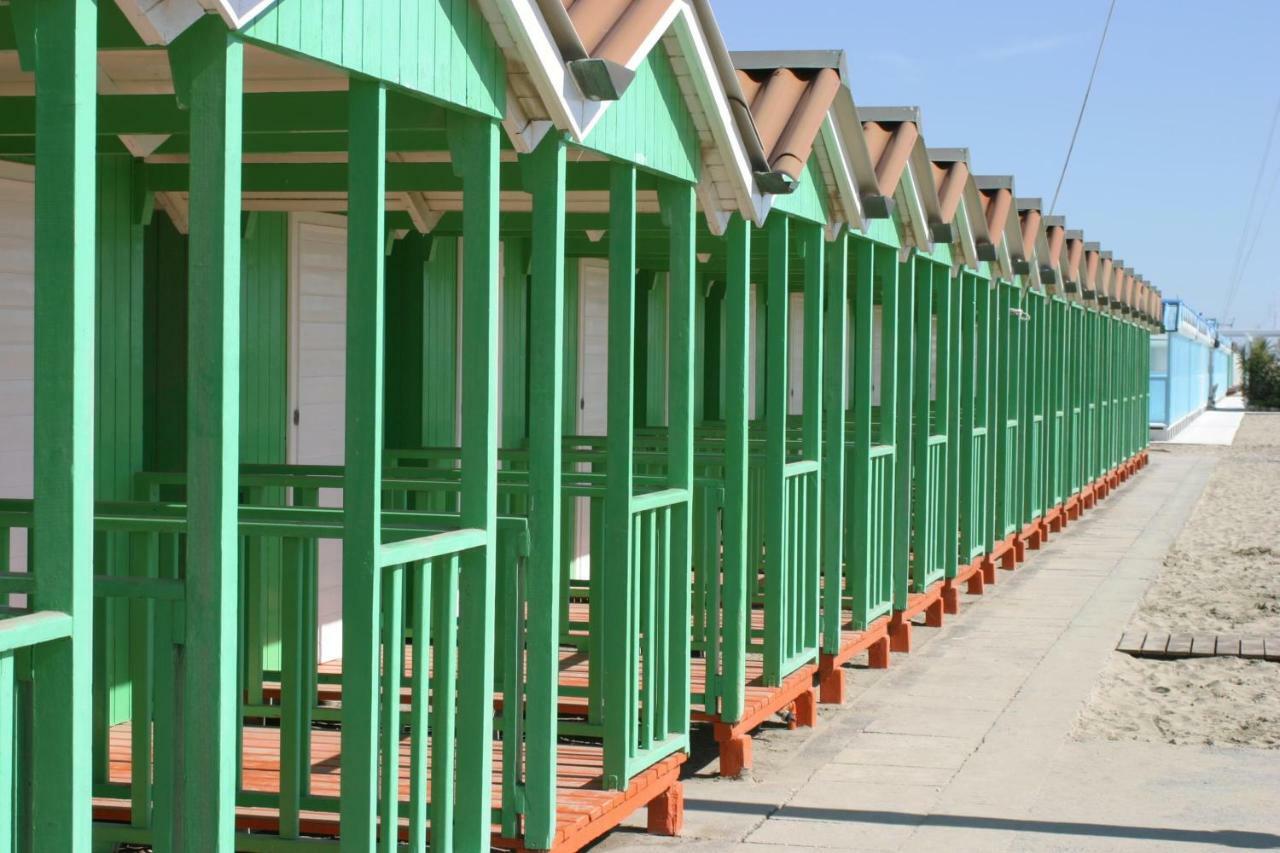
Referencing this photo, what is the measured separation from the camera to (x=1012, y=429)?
15148 mm

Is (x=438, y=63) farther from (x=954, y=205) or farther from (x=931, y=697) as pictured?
(x=954, y=205)

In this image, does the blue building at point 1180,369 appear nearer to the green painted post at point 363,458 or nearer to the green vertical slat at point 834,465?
the green vertical slat at point 834,465

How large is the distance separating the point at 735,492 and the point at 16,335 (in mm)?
2861

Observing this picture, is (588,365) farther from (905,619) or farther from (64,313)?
(64,313)

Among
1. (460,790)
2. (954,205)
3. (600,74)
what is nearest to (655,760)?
(460,790)

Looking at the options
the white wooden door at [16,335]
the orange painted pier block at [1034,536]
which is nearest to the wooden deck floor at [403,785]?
the white wooden door at [16,335]

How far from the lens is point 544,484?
5375mm

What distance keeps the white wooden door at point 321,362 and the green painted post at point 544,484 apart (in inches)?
104

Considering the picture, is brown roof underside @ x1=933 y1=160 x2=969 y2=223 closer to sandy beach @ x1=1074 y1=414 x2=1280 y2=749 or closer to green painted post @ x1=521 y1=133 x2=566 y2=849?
sandy beach @ x1=1074 y1=414 x2=1280 y2=749

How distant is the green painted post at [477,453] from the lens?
189 inches

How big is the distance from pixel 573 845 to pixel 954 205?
6.42m

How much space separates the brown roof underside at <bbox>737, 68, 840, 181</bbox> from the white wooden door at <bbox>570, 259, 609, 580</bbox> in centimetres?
330

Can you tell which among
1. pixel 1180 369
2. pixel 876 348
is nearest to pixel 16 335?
pixel 876 348

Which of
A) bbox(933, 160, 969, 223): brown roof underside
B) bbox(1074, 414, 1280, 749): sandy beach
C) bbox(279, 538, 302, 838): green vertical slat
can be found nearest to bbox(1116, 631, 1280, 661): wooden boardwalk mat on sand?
bbox(1074, 414, 1280, 749): sandy beach
